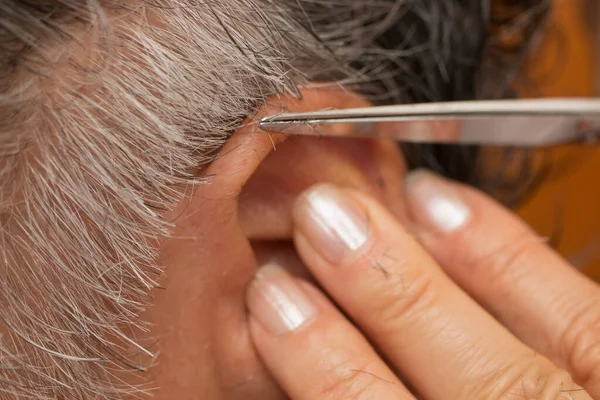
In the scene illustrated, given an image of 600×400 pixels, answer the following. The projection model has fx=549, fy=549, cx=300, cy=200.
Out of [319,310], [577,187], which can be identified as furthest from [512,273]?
[577,187]

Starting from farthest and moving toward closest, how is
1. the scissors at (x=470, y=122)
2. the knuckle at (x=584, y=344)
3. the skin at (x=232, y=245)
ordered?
the knuckle at (x=584, y=344)
the skin at (x=232, y=245)
the scissors at (x=470, y=122)

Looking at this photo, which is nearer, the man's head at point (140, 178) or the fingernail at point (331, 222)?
the man's head at point (140, 178)

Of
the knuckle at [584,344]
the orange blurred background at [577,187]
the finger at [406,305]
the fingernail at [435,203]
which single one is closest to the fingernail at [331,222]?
the finger at [406,305]

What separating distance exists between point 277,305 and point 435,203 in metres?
0.22

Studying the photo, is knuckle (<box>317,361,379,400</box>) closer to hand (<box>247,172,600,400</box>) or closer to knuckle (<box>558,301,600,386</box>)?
hand (<box>247,172,600,400</box>)

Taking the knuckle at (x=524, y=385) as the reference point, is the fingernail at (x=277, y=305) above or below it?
above

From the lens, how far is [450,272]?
614mm

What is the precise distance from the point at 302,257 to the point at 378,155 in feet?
0.43

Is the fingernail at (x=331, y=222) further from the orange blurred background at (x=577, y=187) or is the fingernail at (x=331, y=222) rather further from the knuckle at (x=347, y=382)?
the orange blurred background at (x=577, y=187)

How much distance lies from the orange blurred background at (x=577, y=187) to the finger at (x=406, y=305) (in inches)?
24.6

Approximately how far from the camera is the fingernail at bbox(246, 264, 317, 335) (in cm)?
48

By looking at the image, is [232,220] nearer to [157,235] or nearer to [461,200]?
[157,235]

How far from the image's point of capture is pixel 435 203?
1.95 feet

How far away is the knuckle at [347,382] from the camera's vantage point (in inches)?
18.4
